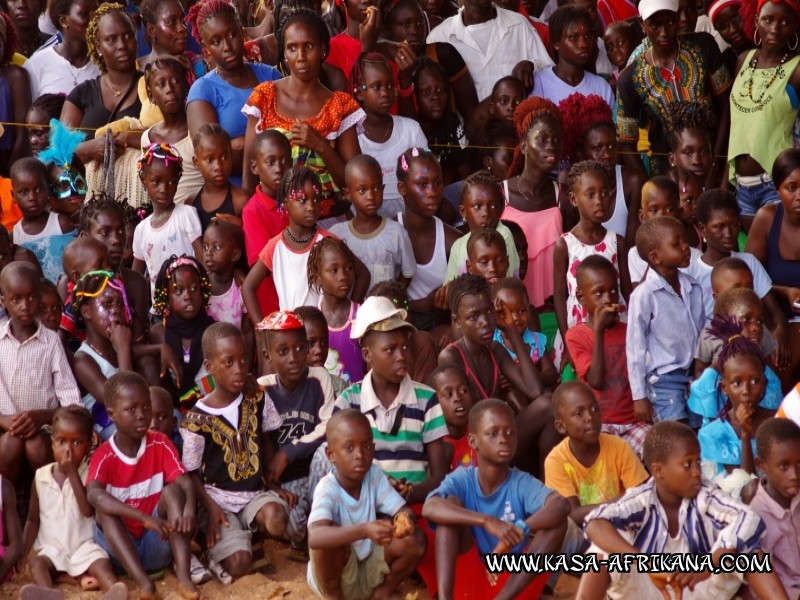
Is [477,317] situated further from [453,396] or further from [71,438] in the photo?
[71,438]

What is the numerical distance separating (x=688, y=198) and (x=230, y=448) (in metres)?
3.03

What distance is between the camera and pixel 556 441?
652 centimetres

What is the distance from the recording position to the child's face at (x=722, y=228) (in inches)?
283

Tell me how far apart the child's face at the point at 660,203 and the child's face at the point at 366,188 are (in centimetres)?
145

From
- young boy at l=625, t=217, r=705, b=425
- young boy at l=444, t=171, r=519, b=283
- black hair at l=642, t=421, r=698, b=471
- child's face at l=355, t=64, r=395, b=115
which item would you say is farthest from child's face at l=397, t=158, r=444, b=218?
black hair at l=642, t=421, r=698, b=471

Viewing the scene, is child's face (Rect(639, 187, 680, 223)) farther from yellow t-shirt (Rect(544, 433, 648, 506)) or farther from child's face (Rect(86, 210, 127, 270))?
child's face (Rect(86, 210, 127, 270))

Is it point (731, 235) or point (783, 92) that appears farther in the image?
point (783, 92)

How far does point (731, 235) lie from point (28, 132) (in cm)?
Answer: 433

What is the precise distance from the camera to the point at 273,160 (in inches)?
295

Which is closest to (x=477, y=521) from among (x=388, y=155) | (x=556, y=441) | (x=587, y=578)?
(x=587, y=578)

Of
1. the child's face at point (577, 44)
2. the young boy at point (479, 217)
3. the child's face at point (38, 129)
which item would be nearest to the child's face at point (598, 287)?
the young boy at point (479, 217)

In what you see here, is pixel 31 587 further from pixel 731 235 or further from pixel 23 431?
pixel 731 235

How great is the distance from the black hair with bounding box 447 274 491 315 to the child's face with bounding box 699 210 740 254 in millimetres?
1264

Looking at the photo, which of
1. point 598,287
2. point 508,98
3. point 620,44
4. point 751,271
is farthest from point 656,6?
point 598,287
